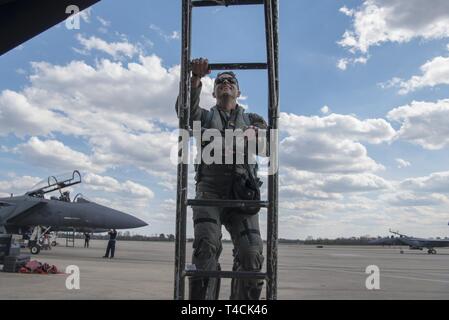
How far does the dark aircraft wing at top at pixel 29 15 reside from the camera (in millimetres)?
4098

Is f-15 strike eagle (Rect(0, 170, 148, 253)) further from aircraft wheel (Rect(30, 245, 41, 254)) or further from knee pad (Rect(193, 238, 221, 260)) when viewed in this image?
knee pad (Rect(193, 238, 221, 260))

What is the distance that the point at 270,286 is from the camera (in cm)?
293

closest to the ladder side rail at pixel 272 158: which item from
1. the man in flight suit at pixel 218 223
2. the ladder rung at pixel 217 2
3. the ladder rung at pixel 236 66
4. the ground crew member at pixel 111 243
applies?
the ladder rung at pixel 236 66

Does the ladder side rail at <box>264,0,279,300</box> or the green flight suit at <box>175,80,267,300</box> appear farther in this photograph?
the green flight suit at <box>175,80,267,300</box>

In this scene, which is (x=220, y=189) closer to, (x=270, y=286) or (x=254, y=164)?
(x=254, y=164)

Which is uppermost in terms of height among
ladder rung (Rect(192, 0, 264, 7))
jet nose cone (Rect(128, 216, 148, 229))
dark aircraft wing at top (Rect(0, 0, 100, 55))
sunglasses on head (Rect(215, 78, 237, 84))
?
dark aircraft wing at top (Rect(0, 0, 100, 55))

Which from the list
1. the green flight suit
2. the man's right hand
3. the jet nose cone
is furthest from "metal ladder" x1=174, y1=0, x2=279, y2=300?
the jet nose cone

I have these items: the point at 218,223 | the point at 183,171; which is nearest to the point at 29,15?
the point at 183,171

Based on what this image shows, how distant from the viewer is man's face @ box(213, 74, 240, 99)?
13.2 ft

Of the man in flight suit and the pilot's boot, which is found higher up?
the man in flight suit

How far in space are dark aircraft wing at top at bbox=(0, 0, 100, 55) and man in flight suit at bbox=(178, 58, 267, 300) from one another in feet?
5.27

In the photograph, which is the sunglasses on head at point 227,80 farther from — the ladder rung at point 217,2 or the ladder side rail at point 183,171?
the ladder side rail at point 183,171
